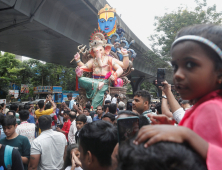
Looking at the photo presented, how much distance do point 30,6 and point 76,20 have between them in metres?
3.44

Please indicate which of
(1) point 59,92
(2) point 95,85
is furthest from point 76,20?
(1) point 59,92

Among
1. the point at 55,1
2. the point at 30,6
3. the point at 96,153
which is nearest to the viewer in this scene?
the point at 96,153

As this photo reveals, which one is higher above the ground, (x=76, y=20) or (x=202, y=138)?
(x=76, y=20)

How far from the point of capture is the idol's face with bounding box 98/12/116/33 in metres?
10.2

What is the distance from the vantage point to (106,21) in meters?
10.5

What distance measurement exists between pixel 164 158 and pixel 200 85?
1.36 ft

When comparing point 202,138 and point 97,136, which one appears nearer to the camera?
point 202,138

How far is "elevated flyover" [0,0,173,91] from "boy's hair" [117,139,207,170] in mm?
7027

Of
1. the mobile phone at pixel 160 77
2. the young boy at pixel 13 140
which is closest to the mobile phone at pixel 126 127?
the mobile phone at pixel 160 77

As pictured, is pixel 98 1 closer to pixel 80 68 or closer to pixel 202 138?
pixel 80 68

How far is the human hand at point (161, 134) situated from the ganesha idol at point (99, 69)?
8.60 meters

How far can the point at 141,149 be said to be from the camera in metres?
0.68

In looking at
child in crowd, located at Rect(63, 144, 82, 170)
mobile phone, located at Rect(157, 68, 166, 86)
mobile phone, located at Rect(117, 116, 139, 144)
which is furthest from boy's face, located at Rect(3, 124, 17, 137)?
Result: mobile phone, located at Rect(117, 116, 139, 144)

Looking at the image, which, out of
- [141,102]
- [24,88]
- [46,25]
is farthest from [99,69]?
[24,88]
